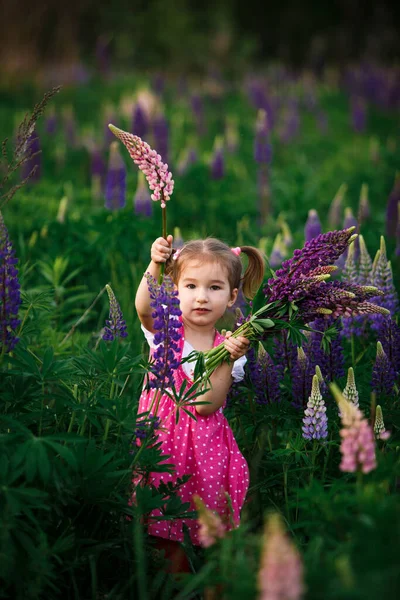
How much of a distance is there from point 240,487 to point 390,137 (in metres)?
8.13

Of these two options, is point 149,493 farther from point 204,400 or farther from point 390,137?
point 390,137

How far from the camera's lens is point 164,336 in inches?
95.5

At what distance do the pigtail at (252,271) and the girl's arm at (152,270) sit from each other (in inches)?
16.8

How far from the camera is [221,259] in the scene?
2912mm

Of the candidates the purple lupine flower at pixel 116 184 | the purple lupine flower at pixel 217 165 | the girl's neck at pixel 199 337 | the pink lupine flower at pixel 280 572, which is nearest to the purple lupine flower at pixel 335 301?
the girl's neck at pixel 199 337

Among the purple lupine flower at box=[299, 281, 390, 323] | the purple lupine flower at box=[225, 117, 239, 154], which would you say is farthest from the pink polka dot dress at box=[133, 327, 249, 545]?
the purple lupine flower at box=[225, 117, 239, 154]

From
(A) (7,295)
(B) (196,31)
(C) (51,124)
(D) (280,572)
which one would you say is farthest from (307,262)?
(B) (196,31)

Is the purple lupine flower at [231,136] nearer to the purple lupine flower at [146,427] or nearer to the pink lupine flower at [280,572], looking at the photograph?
the purple lupine flower at [146,427]

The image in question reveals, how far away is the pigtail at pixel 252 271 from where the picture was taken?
3039mm

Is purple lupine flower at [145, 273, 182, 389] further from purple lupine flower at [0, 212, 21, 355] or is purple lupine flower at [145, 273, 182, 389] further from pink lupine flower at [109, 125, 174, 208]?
purple lupine flower at [0, 212, 21, 355]

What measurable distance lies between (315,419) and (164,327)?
668mm

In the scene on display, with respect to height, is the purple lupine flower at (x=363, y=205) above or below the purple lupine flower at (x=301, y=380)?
above

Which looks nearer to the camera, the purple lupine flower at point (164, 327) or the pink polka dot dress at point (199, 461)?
the purple lupine flower at point (164, 327)

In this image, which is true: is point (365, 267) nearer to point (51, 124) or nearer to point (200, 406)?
point (200, 406)
